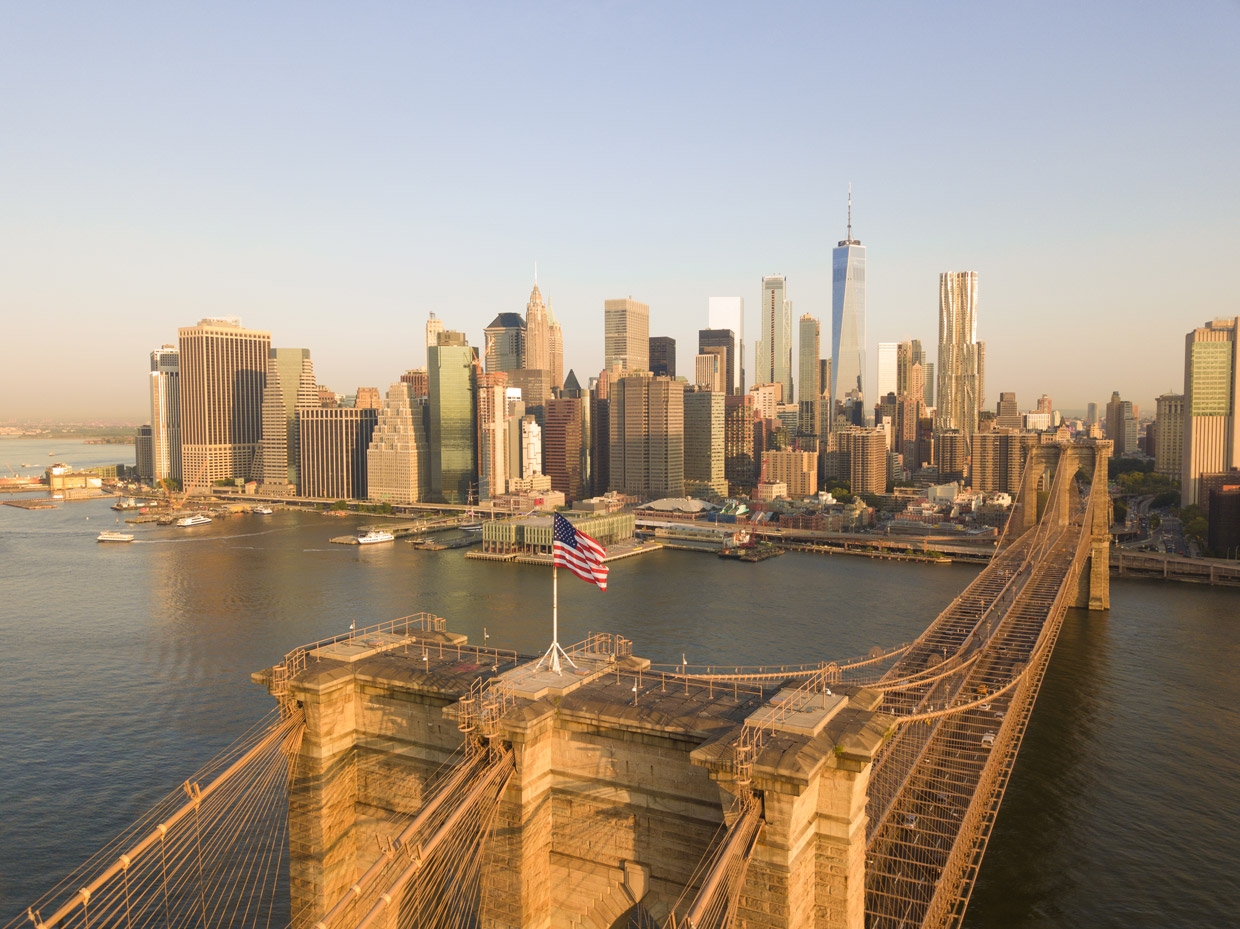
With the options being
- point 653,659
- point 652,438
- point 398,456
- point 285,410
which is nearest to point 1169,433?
point 652,438

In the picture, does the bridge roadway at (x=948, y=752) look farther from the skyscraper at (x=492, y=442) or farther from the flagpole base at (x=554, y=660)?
the skyscraper at (x=492, y=442)

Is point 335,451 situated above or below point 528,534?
above

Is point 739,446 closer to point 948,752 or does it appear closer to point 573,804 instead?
point 948,752

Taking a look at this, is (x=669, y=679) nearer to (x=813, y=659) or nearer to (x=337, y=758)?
(x=337, y=758)

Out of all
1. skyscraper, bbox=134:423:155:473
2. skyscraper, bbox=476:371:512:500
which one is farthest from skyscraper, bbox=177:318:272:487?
skyscraper, bbox=476:371:512:500

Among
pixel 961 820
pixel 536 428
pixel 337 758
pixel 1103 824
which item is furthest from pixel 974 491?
pixel 337 758
